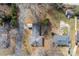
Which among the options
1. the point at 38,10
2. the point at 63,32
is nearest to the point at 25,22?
the point at 38,10

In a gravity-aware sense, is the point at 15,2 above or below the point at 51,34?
above

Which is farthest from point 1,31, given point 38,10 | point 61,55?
point 61,55

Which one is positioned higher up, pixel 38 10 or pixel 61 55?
pixel 38 10

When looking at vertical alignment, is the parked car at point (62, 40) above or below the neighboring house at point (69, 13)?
below

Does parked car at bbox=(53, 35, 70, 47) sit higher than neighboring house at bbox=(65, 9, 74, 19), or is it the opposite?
neighboring house at bbox=(65, 9, 74, 19)

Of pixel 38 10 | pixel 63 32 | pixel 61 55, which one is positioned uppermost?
pixel 38 10

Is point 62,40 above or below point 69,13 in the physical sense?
below

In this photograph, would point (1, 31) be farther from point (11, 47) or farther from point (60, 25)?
point (60, 25)

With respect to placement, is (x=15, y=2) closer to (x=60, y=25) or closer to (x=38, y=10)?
(x=38, y=10)
